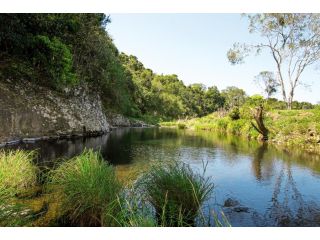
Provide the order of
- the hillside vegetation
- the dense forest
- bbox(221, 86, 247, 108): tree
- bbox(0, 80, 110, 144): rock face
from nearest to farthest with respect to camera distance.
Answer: the dense forest → bbox(0, 80, 110, 144): rock face → the hillside vegetation → bbox(221, 86, 247, 108): tree

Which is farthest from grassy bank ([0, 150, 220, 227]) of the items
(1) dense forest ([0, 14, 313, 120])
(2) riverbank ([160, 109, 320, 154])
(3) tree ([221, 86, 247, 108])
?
(3) tree ([221, 86, 247, 108])

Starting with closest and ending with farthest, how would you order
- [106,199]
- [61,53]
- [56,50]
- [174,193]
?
[106,199] → [174,193] → [56,50] → [61,53]

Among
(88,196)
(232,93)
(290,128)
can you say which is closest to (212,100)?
(232,93)

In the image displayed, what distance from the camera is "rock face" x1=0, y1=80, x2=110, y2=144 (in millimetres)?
17562

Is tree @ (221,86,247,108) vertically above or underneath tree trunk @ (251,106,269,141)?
above

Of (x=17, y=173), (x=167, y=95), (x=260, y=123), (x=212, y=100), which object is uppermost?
(x=212, y=100)

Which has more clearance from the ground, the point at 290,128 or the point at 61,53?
the point at 61,53

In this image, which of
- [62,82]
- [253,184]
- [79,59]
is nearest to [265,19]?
[79,59]

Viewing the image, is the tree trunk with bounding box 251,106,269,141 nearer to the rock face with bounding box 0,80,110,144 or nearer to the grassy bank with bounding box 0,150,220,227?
the rock face with bounding box 0,80,110,144

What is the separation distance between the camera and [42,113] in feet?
68.1

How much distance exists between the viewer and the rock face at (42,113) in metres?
17.6

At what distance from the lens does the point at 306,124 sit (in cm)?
2200

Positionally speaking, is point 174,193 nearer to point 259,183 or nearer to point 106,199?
point 106,199

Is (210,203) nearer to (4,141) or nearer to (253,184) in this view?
(253,184)
